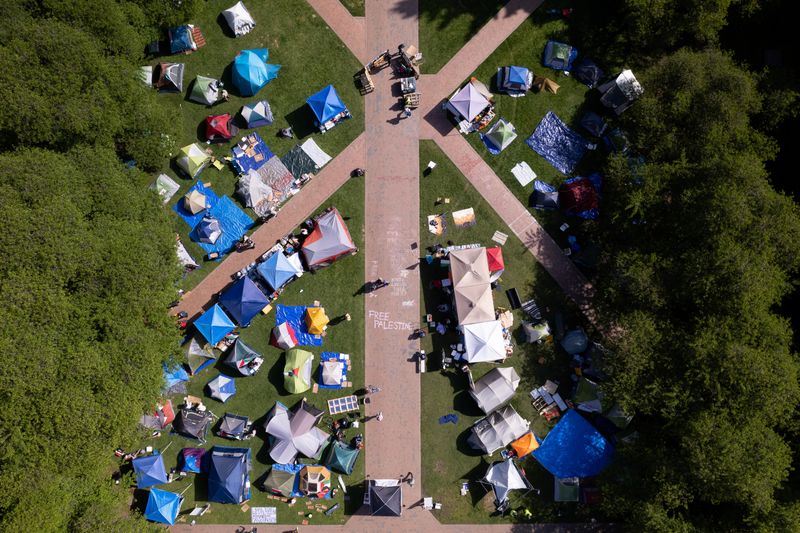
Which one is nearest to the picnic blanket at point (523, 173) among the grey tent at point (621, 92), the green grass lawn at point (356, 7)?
the grey tent at point (621, 92)

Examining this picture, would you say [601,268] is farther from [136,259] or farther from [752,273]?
[136,259]

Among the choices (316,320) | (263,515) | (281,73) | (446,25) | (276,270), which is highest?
(446,25)

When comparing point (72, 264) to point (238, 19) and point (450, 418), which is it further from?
point (450, 418)

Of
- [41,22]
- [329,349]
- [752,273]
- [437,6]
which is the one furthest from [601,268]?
[41,22]

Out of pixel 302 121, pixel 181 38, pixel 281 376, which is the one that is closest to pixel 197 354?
pixel 281 376

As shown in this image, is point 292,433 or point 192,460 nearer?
point 292,433

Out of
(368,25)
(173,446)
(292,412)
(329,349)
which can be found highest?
(368,25)
